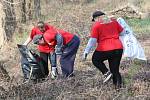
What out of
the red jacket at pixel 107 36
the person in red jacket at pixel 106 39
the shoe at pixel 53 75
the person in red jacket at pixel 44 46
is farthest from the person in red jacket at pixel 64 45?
the red jacket at pixel 107 36

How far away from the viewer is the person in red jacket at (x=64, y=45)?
30.1 ft

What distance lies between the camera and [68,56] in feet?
31.9

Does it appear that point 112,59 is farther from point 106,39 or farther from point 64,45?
point 64,45

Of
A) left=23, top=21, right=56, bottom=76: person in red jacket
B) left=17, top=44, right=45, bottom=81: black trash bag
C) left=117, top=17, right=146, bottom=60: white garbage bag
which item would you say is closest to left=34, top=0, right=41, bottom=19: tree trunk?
left=23, top=21, right=56, bottom=76: person in red jacket

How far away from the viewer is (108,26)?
27.7 feet

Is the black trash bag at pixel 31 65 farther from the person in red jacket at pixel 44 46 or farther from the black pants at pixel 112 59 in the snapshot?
the black pants at pixel 112 59

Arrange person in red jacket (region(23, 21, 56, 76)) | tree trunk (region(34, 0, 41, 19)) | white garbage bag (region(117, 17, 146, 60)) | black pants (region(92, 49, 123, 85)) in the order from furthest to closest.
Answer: tree trunk (region(34, 0, 41, 19)), person in red jacket (region(23, 21, 56, 76)), white garbage bag (region(117, 17, 146, 60)), black pants (region(92, 49, 123, 85))

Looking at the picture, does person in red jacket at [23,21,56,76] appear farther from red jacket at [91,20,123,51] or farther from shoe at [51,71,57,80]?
red jacket at [91,20,123,51]

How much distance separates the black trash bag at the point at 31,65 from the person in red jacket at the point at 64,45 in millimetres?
464

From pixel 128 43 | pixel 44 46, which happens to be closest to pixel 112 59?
pixel 128 43

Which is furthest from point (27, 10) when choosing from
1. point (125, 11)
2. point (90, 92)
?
point (90, 92)

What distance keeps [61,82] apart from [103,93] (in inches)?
43.6

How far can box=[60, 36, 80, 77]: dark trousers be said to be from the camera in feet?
31.7

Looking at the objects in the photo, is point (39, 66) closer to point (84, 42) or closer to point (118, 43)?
point (118, 43)
